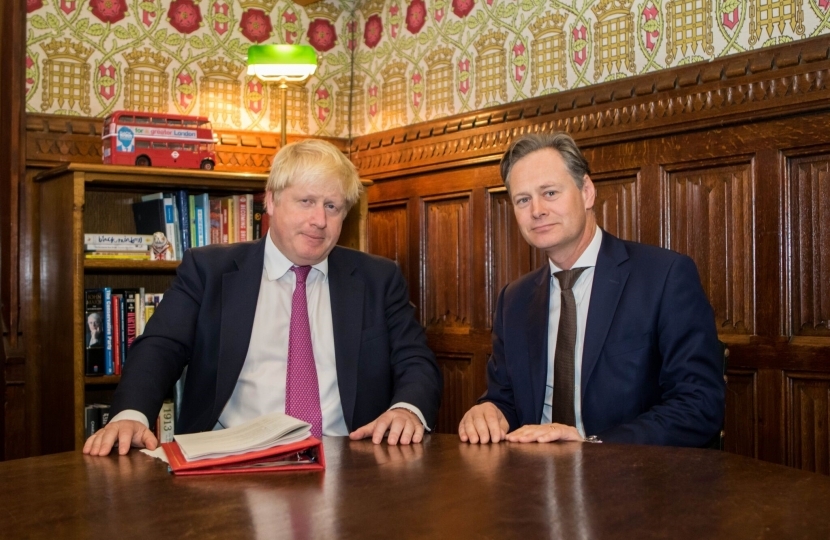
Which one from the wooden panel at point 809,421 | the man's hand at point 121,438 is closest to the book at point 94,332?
the man's hand at point 121,438

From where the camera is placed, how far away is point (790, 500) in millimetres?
1364

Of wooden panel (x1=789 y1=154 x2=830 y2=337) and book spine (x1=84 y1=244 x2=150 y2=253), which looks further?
book spine (x1=84 y1=244 x2=150 y2=253)

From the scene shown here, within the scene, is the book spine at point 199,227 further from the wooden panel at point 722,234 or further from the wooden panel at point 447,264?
the wooden panel at point 722,234

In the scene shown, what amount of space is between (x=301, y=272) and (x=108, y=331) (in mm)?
1325

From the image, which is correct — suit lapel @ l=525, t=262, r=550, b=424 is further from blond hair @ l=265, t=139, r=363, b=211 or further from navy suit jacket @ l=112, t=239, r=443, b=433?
blond hair @ l=265, t=139, r=363, b=211

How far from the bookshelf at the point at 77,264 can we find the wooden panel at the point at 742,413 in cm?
165

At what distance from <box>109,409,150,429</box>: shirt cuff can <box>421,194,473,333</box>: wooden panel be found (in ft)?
6.84

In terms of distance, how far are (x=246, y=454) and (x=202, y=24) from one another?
9.68 feet

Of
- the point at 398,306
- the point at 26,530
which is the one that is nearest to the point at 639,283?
the point at 398,306

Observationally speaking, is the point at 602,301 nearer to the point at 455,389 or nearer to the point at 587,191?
the point at 587,191

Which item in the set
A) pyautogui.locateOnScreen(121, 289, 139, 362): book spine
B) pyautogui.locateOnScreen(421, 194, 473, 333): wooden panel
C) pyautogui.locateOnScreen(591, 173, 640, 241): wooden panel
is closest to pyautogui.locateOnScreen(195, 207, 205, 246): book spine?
pyautogui.locateOnScreen(121, 289, 139, 362): book spine

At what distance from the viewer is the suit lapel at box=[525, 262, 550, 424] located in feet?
7.61

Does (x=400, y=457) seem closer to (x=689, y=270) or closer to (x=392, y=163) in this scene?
(x=689, y=270)

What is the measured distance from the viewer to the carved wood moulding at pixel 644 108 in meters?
2.80
